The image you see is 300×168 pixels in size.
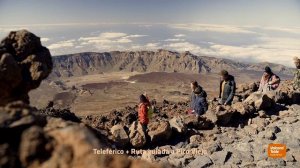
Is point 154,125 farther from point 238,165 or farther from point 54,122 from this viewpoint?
point 54,122

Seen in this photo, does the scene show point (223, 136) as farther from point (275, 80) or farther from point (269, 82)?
point (269, 82)

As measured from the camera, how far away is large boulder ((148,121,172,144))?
11766 mm

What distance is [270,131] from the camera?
40.9ft

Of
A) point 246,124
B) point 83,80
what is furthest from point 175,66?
point 246,124

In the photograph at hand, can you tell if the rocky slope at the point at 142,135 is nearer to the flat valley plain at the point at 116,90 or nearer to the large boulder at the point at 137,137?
the large boulder at the point at 137,137

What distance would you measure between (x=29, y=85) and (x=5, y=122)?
4841mm

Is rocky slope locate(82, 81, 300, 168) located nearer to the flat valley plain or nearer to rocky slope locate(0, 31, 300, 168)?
rocky slope locate(0, 31, 300, 168)

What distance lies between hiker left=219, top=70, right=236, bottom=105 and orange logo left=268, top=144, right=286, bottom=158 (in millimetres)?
3560

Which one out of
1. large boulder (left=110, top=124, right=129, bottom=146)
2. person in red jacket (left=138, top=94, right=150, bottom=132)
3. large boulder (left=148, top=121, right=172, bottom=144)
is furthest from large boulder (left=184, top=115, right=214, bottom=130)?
large boulder (left=110, top=124, right=129, bottom=146)

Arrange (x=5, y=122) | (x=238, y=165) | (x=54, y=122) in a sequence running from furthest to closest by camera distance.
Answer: (x=238, y=165), (x=54, y=122), (x=5, y=122)

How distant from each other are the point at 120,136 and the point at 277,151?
4474 mm

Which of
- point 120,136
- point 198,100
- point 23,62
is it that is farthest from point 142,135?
point 23,62

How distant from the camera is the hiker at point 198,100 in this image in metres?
13.4

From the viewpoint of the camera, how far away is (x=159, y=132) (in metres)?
11.8
